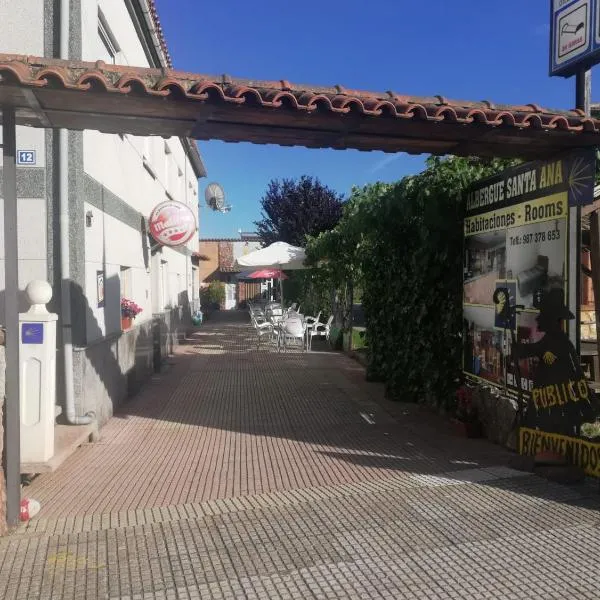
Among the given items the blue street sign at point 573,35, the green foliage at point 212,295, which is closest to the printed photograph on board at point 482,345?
the blue street sign at point 573,35

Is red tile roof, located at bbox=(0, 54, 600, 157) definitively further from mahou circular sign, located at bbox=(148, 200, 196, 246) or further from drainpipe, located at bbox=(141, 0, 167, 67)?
drainpipe, located at bbox=(141, 0, 167, 67)

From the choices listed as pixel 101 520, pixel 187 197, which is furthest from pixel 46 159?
pixel 187 197

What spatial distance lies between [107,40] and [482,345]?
6761 mm

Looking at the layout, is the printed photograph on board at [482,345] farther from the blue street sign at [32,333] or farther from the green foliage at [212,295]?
the green foliage at [212,295]

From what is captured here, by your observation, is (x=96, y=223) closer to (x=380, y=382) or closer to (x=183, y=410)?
(x=183, y=410)

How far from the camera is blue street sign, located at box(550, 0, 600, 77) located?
5.10 meters

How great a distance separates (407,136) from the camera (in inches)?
195

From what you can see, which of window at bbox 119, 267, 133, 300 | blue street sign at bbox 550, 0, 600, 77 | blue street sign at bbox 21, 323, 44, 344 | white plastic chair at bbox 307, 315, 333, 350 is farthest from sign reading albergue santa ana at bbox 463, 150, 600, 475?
white plastic chair at bbox 307, 315, 333, 350

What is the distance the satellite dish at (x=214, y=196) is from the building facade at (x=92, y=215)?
1226 cm

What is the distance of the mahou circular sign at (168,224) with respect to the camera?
10906 millimetres

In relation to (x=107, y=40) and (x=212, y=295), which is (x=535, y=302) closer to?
(x=107, y=40)

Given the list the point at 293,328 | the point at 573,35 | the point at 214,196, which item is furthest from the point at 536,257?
the point at 214,196

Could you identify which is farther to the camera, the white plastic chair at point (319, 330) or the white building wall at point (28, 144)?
the white plastic chair at point (319, 330)

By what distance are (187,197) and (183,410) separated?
1294 centimetres
